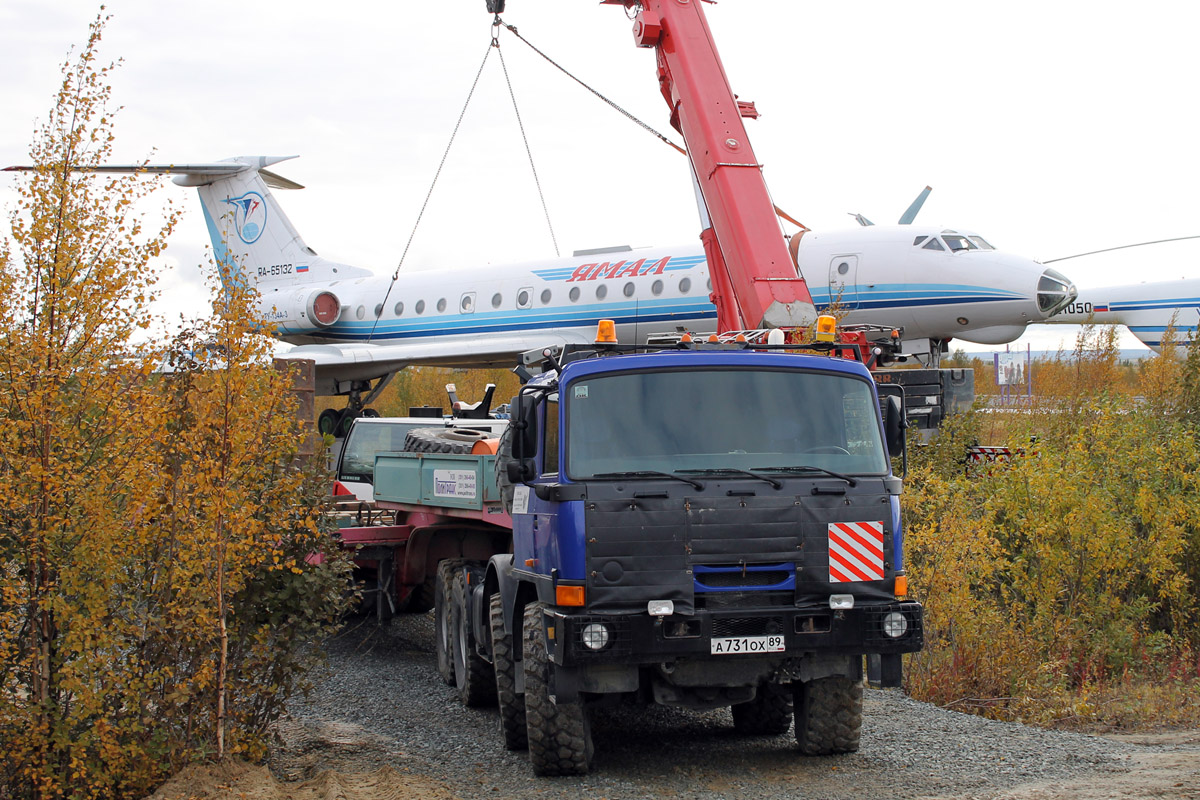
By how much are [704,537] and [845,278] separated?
1420cm

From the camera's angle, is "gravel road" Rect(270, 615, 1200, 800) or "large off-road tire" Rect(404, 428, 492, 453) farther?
"large off-road tire" Rect(404, 428, 492, 453)

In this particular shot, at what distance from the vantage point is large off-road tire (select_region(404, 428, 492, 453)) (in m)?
10.1

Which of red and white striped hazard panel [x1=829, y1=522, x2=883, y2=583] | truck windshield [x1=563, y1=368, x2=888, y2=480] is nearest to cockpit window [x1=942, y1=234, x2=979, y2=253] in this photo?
truck windshield [x1=563, y1=368, x2=888, y2=480]

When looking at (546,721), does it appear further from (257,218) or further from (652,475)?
(257,218)

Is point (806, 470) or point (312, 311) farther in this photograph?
point (312, 311)

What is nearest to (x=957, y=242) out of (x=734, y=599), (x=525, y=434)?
(x=525, y=434)

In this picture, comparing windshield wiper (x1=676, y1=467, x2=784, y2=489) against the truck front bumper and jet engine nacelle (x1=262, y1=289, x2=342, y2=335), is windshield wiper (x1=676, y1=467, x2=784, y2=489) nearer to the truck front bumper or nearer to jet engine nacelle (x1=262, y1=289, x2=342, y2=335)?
the truck front bumper

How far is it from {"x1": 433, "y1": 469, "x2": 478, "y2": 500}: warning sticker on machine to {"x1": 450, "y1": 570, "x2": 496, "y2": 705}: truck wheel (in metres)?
0.63

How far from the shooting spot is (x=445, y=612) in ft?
32.4

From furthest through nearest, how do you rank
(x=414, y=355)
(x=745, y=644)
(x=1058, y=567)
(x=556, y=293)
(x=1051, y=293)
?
1. (x=414, y=355)
2. (x=556, y=293)
3. (x=1051, y=293)
4. (x=1058, y=567)
5. (x=745, y=644)

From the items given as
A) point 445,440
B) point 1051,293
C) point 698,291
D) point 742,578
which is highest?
point 698,291

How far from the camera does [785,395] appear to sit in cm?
696

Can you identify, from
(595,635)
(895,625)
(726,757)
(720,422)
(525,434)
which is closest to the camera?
(595,635)

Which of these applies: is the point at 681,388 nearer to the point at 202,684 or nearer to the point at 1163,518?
the point at 202,684
